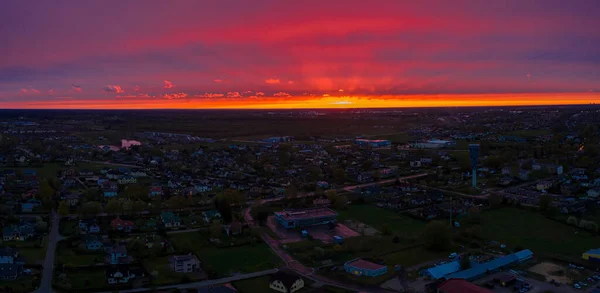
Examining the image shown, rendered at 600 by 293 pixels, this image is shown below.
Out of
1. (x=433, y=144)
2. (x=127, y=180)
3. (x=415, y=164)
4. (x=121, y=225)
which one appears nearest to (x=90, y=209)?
(x=121, y=225)

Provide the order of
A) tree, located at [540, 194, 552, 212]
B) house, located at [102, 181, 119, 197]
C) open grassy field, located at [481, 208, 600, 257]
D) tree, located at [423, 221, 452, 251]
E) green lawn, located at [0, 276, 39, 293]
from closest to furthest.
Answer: green lawn, located at [0, 276, 39, 293]
tree, located at [423, 221, 452, 251]
open grassy field, located at [481, 208, 600, 257]
tree, located at [540, 194, 552, 212]
house, located at [102, 181, 119, 197]

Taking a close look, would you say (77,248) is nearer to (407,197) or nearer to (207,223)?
(207,223)

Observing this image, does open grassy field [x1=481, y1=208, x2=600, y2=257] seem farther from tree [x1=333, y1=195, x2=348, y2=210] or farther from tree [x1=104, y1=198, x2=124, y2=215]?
tree [x1=104, y1=198, x2=124, y2=215]

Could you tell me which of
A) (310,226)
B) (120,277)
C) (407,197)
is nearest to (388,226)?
(310,226)

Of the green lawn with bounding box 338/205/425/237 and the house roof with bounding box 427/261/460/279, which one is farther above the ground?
the house roof with bounding box 427/261/460/279

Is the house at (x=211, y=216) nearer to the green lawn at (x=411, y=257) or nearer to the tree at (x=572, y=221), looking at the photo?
the green lawn at (x=411, y=257)

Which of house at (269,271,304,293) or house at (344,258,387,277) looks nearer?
house at (269,271,304,293)

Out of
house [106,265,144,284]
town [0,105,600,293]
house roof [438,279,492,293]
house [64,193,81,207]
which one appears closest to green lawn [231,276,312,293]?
town [0,105,600,293]
